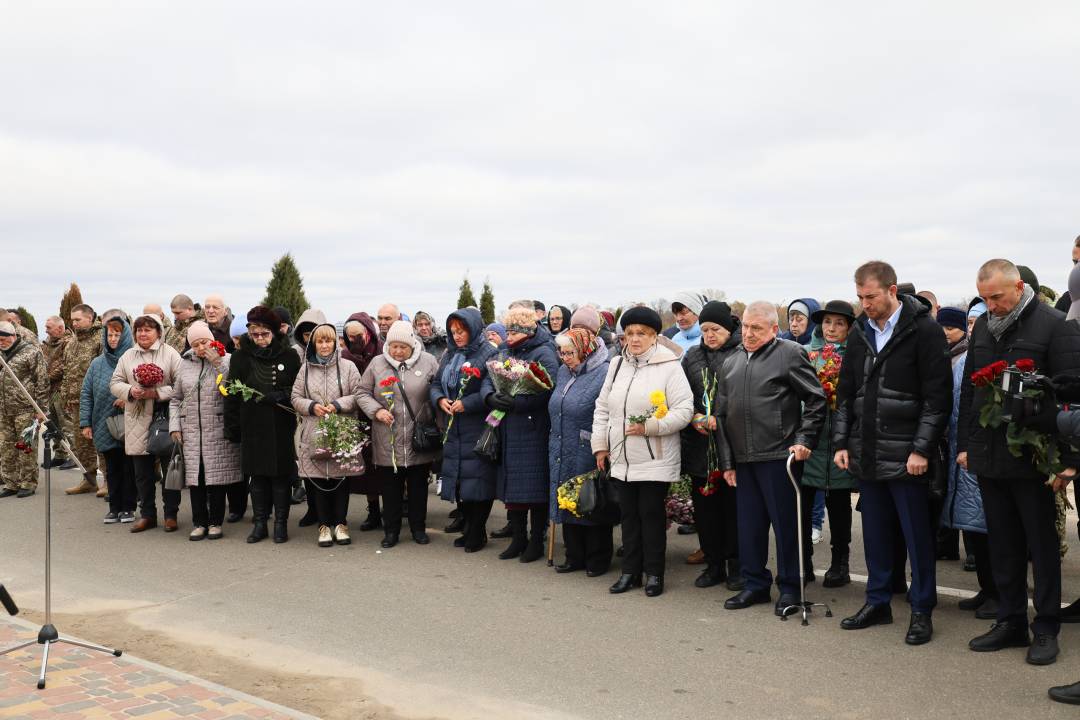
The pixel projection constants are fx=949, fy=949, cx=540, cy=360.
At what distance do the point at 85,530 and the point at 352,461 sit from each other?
3.36 meters

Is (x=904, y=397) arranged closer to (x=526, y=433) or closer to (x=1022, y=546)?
(x=1022, y=546)

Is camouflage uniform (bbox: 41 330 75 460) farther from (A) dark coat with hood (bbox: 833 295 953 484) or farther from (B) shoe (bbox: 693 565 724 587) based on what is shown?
(A) dark coat with hood (bbox: 833 295 953 484)

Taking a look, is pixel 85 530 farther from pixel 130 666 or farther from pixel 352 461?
pixel 130 666

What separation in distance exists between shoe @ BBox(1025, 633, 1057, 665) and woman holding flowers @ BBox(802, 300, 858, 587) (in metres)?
1.83

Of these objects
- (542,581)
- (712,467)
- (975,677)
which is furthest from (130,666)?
(975,677)

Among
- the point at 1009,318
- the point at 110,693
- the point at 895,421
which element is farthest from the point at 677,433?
the point at 110,693

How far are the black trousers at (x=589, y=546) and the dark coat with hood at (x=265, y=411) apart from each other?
3014 millimetres

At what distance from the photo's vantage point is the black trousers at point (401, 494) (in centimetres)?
895

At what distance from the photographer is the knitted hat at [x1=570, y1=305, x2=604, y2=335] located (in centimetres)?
773

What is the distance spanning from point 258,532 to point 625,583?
3996 millimetres

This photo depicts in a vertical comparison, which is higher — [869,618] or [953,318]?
[953,318]

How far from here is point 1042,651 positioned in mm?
5391

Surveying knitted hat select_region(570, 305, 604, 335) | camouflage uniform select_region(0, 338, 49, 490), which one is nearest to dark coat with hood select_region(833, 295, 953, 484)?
knitted hat select_region(570, 305, 604, 335)

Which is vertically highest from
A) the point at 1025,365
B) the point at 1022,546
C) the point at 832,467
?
the point at 1025,365
